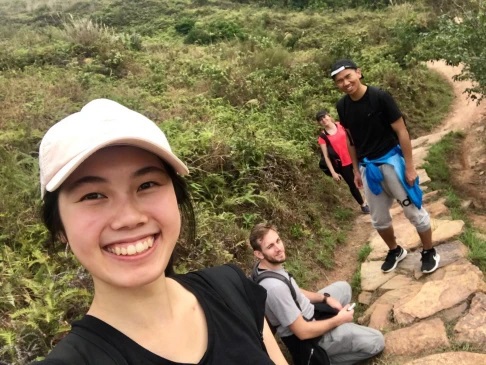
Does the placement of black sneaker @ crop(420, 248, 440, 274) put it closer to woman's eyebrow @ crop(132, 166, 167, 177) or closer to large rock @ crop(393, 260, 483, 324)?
large rock @ crop(393, 260, 483, 324)

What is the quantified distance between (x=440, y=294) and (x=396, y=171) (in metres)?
1.08

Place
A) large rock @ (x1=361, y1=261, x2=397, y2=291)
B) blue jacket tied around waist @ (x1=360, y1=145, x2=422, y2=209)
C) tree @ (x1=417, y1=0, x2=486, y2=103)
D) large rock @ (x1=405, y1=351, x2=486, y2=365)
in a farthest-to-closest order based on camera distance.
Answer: tree @ (x1=417, y1=0, x2=486, y2=103) → large rock @ (x1=361, y1=261, x2=397, y2=291) → blue jacket tied around waist @ (x1=360, y1=145, x2=422, y2=209) → large rock @ (x1=405, y1=351, x2=486, y2=365)

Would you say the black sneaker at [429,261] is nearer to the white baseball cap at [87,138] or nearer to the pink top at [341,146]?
the pink top at [341,146]

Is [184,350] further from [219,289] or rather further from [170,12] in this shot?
[170,12]

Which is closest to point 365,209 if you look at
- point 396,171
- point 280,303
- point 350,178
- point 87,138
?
point 350,178

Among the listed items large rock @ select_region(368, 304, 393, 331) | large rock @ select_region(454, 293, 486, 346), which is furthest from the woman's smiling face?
→ large rock @ select_region(368, 304, 393, 331)

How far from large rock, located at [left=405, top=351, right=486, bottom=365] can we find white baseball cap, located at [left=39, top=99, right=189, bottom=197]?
105 inches

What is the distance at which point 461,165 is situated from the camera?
7.55m

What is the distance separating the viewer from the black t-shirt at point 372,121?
3836 mm

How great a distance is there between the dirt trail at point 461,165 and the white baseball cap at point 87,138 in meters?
4.34

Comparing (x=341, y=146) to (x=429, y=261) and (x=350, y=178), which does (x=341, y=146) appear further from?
(x=429, y=261)

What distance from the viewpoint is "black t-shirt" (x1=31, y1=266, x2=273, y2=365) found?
120 centimetres

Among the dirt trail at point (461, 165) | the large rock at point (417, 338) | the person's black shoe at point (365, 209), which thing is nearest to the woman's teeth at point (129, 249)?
the large rock at point (417, 338)

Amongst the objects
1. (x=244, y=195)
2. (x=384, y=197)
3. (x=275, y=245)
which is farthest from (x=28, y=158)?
(x=384, y=197)
